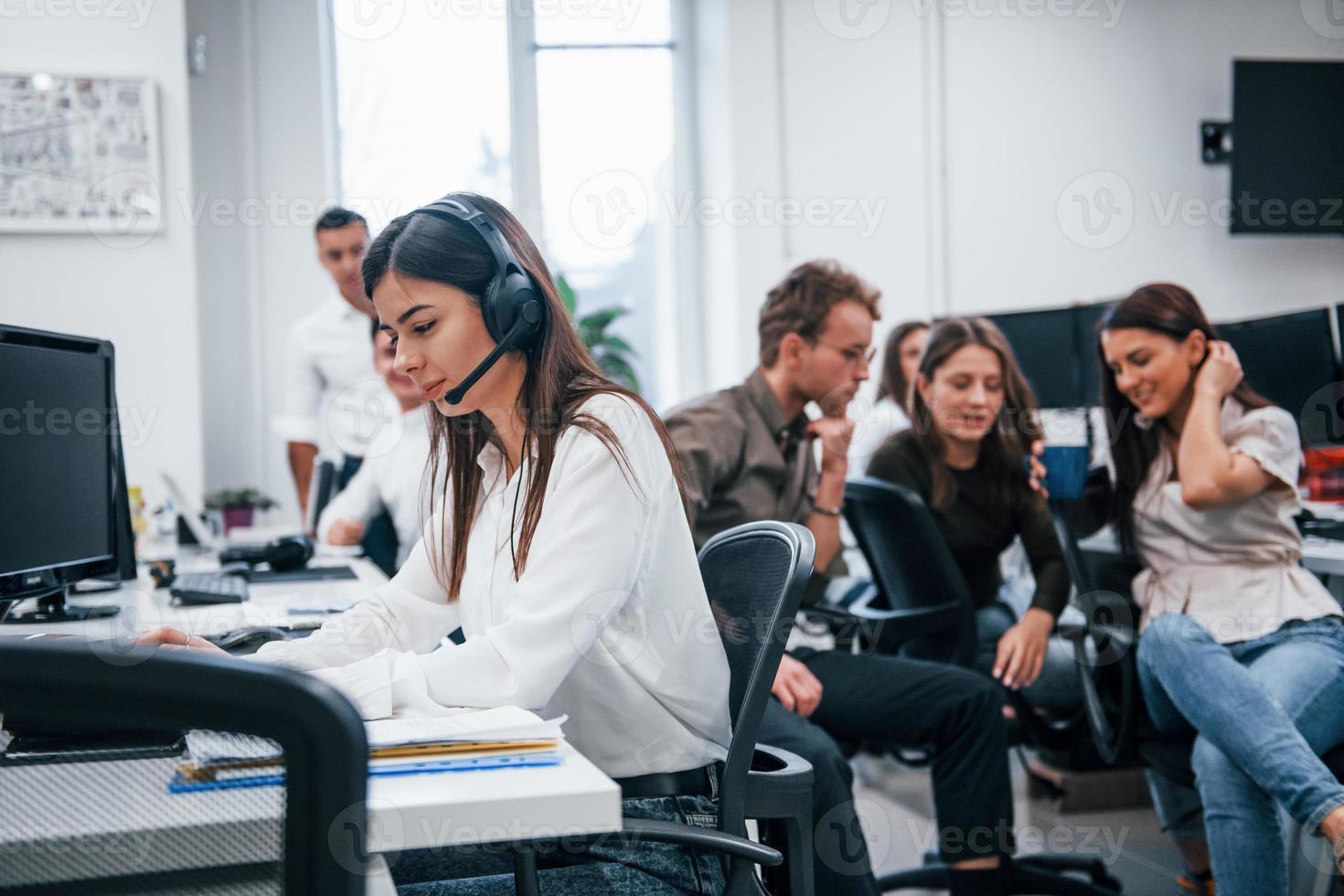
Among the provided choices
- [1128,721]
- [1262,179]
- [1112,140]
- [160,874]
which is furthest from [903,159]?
[160,874]

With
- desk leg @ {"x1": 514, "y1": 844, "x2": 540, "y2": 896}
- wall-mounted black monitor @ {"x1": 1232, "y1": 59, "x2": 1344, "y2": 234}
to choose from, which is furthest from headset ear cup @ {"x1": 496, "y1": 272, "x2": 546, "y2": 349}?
wall-mounted black monitor @ {"x1": 1232, "y1": 59, "x2": 1344, "y2": 234}

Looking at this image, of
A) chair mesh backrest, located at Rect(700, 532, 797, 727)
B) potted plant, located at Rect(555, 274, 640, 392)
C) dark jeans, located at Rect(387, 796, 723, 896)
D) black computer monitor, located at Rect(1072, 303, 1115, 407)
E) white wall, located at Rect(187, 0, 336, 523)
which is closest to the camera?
dark jeans, located at Rect(387, 796, 723, 896)

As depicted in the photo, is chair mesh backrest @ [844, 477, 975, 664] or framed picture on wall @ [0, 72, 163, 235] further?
framed picture on wall @ [0, 72, 163, 235]

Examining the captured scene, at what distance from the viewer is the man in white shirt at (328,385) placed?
12.3 feet

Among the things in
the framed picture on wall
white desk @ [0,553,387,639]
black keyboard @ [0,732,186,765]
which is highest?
the framed picture on wall

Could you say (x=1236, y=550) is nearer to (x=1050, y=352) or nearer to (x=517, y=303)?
(x=517, y=303)

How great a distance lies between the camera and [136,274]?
371 cm

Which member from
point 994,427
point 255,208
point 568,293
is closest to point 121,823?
point 994,427

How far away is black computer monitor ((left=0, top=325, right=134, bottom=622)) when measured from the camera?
4.78 feet

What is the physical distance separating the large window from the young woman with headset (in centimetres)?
336

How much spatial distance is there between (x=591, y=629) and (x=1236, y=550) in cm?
143

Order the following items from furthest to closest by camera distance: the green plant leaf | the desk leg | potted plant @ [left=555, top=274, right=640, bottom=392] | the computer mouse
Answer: potted plant @ [left=555, top=274, right=640, bottom=392]
the green plant leaf
the computer mouse
the desk leg

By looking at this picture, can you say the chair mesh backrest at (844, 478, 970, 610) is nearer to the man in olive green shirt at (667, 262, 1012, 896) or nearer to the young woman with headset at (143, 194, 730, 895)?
the man in olive green shirt at (667, 262, 1012, 896)

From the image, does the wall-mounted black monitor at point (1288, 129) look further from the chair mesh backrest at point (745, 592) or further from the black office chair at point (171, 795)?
the black office chair at point (171, 795)
